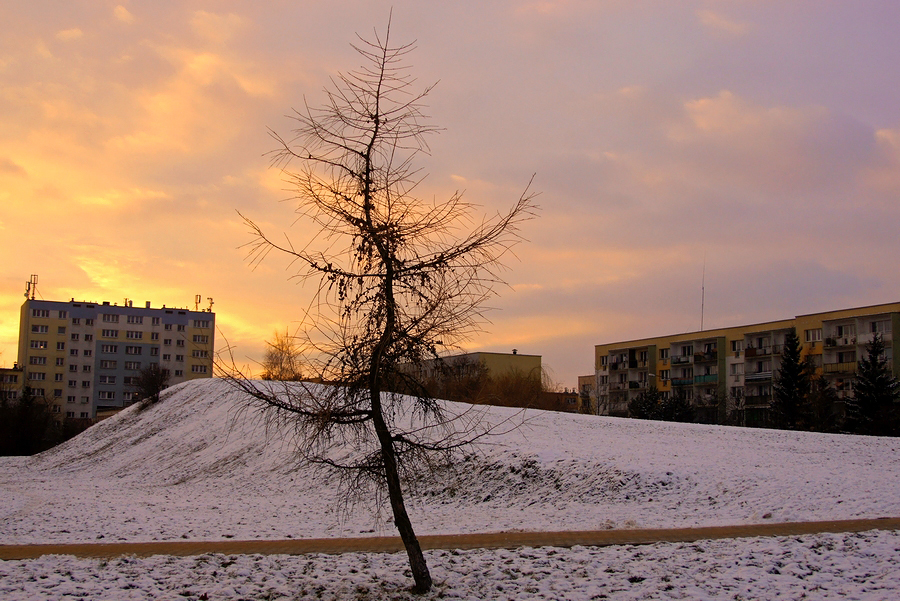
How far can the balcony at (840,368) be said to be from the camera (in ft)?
217

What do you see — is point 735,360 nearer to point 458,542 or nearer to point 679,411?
point 679,411

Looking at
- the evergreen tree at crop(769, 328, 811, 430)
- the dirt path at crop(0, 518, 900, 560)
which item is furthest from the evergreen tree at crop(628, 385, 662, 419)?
the dirt path at crop(0, 518, 900, 560)

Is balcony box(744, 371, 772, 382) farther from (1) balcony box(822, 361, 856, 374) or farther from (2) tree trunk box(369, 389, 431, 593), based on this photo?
(2) tree trunk box(369, 389, 431, 593)

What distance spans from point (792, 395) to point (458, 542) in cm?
5469

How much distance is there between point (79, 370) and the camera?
110 metres

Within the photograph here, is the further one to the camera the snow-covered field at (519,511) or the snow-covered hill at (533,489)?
the snow-covered hill at (533,489)

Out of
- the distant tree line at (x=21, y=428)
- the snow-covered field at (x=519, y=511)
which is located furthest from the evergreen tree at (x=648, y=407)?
the distant tree line at (x=21, y=428)

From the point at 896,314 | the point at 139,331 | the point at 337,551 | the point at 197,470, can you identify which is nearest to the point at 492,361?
the point at 896,314

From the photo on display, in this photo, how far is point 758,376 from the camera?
74062 mm

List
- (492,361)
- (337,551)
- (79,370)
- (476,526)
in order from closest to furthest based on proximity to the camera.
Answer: (337,551)
(476,526)
(492,361)
(79,370)

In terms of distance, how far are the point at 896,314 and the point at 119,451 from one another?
189ft

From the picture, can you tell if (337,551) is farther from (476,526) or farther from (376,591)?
(476,526)

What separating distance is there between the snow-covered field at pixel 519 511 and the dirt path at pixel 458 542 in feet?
2.00

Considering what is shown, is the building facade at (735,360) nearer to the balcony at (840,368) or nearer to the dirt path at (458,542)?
the balcony at (840,368)
